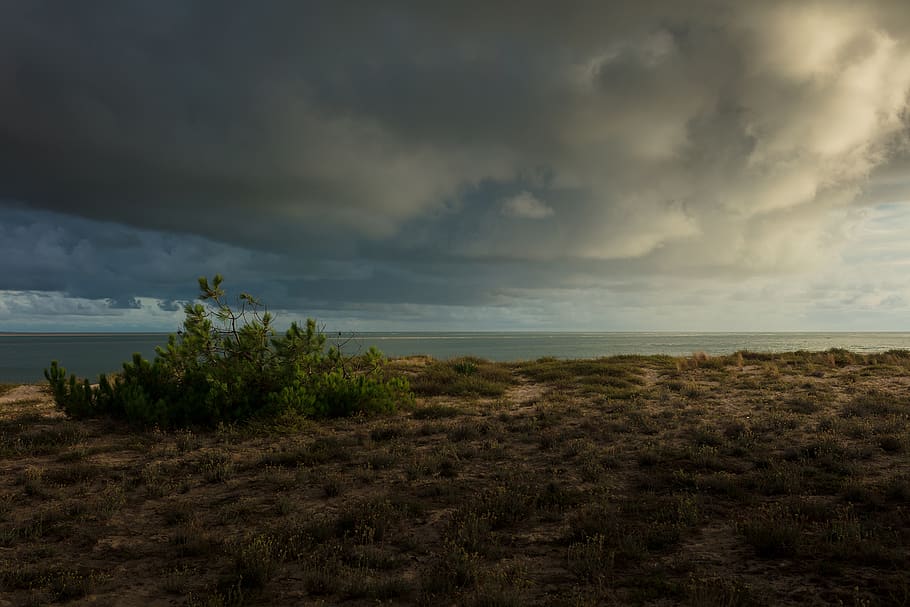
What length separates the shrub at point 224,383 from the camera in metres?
13.5

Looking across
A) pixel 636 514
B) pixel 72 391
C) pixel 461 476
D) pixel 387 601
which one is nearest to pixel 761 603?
pixel 636 514

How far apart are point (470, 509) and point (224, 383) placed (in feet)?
30.4

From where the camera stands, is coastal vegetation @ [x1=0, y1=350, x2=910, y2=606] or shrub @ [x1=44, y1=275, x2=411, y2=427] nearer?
coastal vegetation @ [x1=0, y1=350, x2=910, y2=606]

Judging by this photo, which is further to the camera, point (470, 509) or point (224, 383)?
point (224, 383)

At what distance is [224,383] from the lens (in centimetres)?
1369

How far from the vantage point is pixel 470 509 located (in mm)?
7418

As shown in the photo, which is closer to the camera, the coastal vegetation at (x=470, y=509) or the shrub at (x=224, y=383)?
the coastal vegetation at (x=470, y=509)

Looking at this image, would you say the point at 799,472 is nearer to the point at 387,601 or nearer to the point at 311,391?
the point at 387,601

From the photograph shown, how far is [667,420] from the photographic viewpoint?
1343cm

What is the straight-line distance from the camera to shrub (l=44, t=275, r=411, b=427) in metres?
13.5

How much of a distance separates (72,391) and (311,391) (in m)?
6.57

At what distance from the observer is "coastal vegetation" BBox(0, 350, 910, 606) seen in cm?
533

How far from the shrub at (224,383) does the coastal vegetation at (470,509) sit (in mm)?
517

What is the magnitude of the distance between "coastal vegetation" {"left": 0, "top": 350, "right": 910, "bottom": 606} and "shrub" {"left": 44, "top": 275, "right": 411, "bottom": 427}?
517 mm
